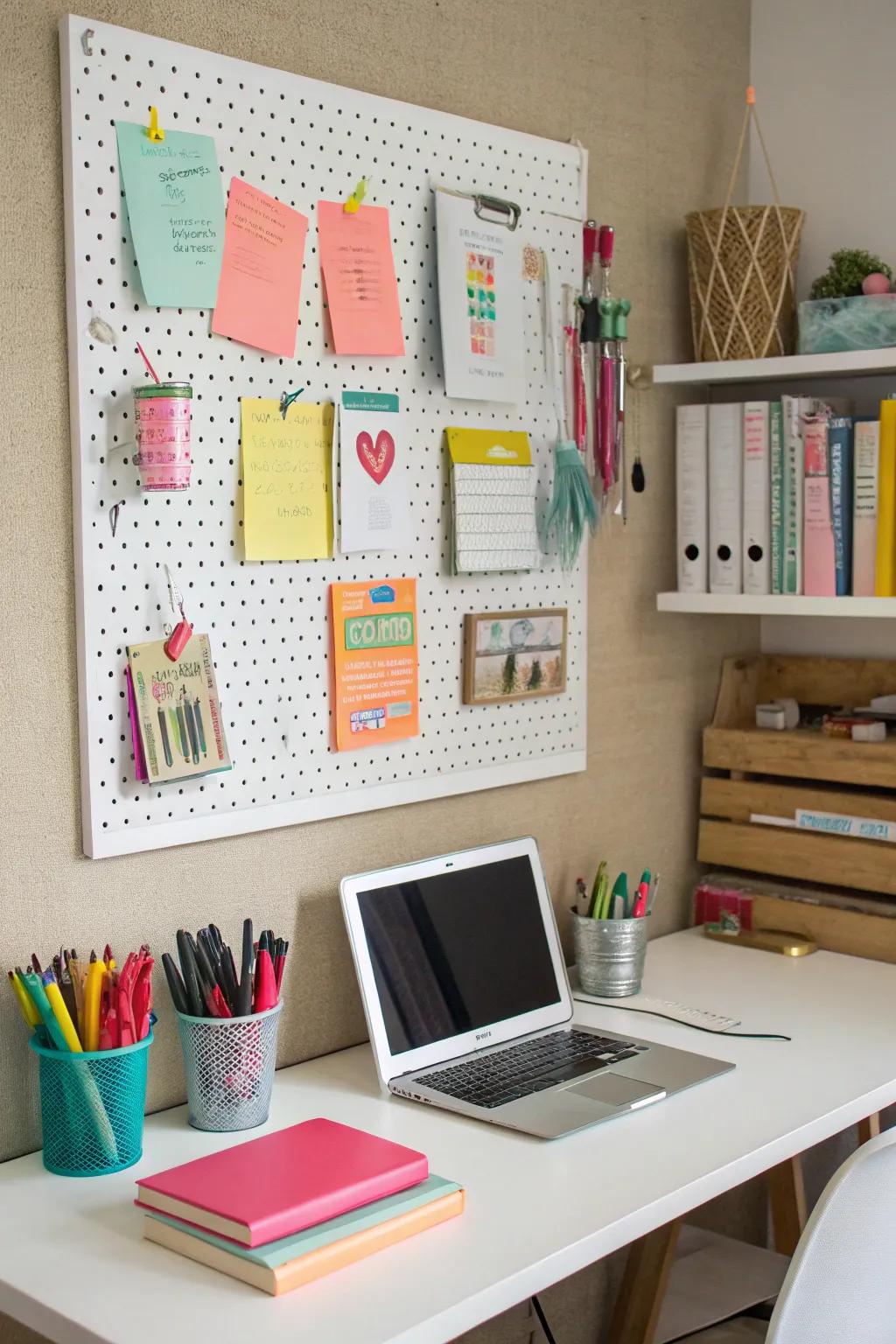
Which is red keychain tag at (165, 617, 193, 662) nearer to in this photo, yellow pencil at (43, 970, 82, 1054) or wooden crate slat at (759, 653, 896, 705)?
yellow pencil at (43, 970, 82, 1054)

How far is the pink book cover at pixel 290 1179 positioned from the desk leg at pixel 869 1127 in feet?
2.79

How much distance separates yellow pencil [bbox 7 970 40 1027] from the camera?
4.33 ft

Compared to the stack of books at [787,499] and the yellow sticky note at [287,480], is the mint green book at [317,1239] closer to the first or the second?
the yellow sticky note at [287,480]

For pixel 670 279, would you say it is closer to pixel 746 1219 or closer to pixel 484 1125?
pixel 484 1125

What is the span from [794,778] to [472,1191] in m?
1.07

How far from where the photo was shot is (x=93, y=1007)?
4.33 feet

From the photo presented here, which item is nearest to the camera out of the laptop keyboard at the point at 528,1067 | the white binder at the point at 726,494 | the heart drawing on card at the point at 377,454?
the laptop keyboard at the point at 528,1067

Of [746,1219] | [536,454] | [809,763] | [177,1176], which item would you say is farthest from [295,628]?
[746,1219]

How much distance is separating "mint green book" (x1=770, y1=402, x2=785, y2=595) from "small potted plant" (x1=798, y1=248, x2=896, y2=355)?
10 cm

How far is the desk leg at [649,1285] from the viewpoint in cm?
184

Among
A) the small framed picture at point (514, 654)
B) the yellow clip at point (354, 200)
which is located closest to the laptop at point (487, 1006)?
the small framed picture at point (514, 654)

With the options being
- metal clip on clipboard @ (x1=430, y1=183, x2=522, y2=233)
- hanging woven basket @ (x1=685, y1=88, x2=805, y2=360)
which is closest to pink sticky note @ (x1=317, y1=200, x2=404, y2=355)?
metal clip on clipboard @ (x1=430, y1=183, x2=522, y2=233)

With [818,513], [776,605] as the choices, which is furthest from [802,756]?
[818,513]

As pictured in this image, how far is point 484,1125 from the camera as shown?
4.69 ft
